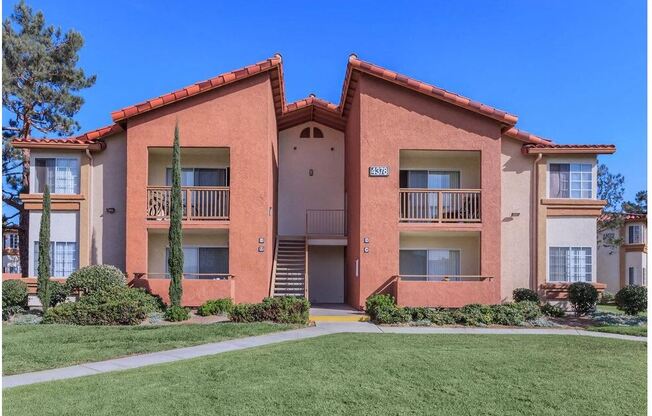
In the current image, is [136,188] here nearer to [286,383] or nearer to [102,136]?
[102,136]

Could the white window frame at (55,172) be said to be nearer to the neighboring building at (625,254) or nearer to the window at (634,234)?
the neighboring building at (625,254)

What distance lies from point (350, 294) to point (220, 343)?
27.0 feet

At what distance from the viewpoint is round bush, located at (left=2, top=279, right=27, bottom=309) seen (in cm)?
1422

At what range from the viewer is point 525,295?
52.6 feet

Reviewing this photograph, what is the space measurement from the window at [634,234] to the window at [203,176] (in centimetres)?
2794

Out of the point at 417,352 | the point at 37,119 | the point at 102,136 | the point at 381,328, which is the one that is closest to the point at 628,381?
the point at 417,352

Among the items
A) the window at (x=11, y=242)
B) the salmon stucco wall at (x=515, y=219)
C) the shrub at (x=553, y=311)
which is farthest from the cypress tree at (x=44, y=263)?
the window at (x=11, y=242)

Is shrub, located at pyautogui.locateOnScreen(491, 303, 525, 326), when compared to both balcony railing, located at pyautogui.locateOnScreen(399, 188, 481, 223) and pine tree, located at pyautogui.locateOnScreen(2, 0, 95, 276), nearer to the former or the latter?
balcony railing, located at pyautogui.locateOnScreen(399, 188, 481, 223)

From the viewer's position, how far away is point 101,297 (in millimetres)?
13461

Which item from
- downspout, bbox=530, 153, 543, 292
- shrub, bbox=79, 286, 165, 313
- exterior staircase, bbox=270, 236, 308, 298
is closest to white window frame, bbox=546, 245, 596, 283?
downspout, bbox=530, 153, 543, 292

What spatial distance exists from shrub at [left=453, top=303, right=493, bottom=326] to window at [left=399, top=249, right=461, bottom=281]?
3.70 m

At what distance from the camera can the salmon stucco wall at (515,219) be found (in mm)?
16922

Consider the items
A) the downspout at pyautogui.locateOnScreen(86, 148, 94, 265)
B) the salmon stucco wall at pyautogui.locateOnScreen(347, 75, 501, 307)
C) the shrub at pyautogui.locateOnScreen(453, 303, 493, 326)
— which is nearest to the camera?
the shrub at pyautogui.locateOnScreen(453, 303, 493, 326)

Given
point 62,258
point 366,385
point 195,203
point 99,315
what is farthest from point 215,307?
A: point 366,385
